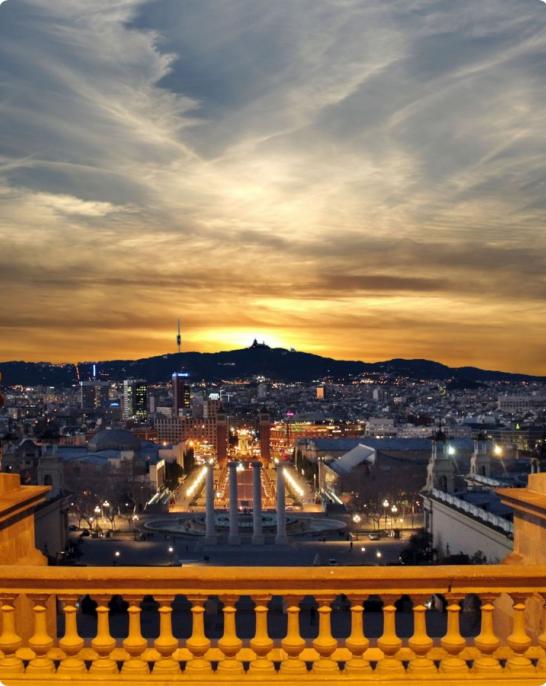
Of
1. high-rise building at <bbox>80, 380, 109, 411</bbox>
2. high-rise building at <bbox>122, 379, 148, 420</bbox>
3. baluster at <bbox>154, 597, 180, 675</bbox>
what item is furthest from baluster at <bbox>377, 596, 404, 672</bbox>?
high-rise building at <bbox>80, 380, 109, 411</bbox>

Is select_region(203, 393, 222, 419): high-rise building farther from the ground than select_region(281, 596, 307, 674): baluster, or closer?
farther from the ground

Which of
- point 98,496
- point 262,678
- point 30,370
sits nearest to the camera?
point 262,678

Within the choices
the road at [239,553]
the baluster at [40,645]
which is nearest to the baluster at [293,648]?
the baluster at [40,645]

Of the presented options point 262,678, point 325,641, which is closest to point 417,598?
point 325,641

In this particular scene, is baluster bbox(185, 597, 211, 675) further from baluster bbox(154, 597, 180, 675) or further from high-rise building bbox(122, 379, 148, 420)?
high-rise building bbox(122, 379, 148, 420)

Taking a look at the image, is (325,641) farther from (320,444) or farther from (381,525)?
(320,444)
